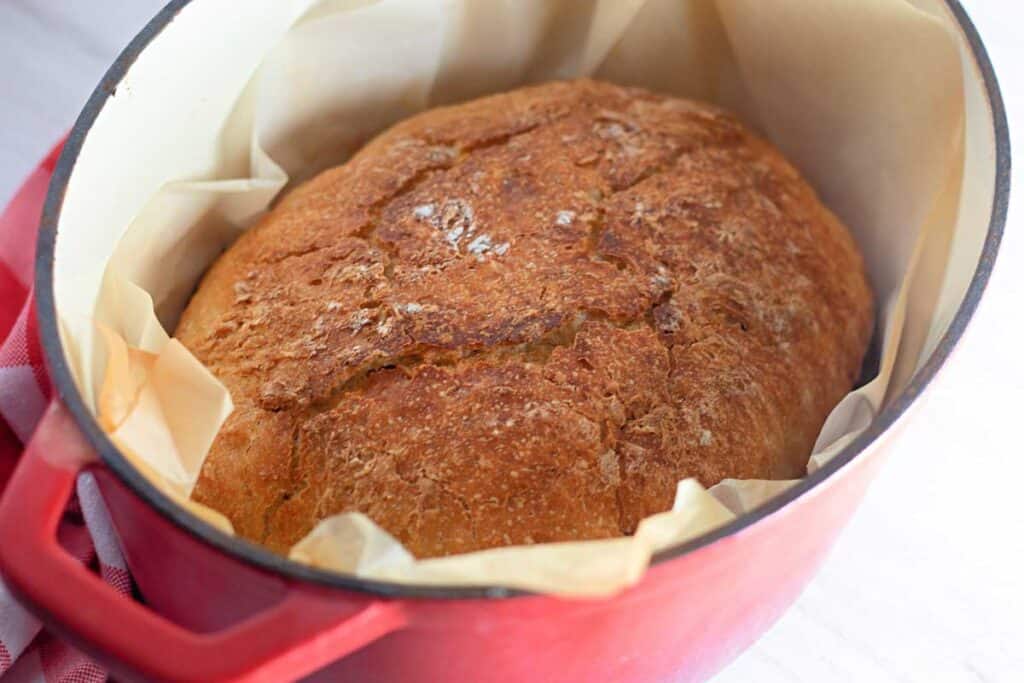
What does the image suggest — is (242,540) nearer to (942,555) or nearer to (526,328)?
(526,328)

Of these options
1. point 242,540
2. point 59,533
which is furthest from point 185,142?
point 242,540

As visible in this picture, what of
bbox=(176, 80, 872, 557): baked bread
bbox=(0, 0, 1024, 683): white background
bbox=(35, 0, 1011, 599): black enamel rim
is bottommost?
bbox=(0, 0, 1024, 683): white background

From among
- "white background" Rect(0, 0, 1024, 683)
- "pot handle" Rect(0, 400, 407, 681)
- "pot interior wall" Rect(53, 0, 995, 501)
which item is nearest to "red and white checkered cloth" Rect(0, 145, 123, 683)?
"pot interior wall" Rect(53, 0, 995, 501)

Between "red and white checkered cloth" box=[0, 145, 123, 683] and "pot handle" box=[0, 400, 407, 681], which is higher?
"pot handle" box=[0, 400, 407, 681]

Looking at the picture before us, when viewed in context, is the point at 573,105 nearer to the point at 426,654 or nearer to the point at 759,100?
the point at 759,100

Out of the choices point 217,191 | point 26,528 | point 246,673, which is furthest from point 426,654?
point 217,191

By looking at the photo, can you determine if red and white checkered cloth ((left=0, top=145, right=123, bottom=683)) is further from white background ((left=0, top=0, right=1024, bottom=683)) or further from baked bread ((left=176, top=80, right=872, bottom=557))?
white background ((left=0, top=0, right=1024, bottom=683))

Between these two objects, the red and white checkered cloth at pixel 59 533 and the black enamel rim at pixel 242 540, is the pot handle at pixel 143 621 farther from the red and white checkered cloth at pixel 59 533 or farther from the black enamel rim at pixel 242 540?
the red and white checkered cloth at pixel 59 533
